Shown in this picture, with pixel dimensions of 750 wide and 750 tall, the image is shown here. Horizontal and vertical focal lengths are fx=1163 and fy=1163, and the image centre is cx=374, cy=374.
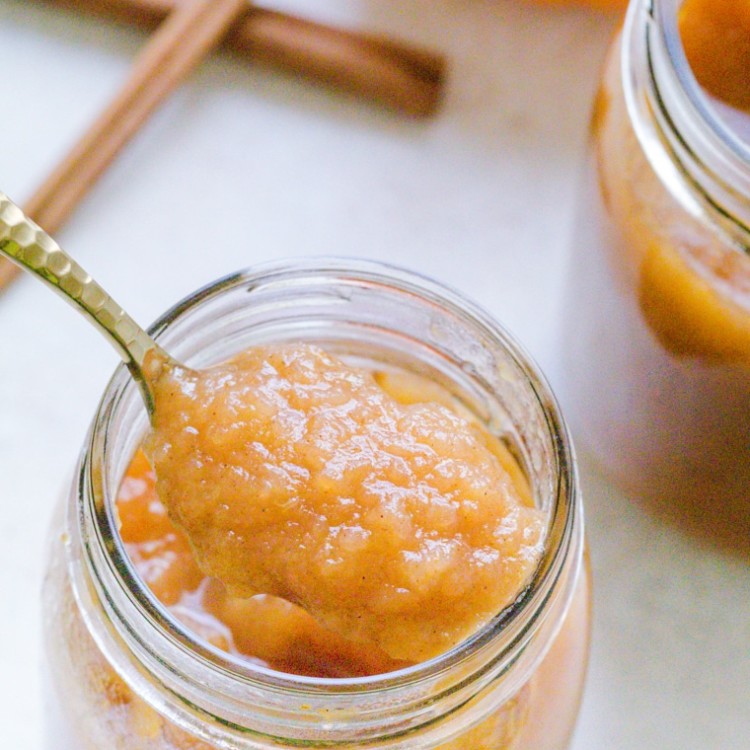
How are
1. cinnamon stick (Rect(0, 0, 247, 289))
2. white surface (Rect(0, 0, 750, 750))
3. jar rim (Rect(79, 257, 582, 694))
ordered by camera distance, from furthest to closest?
1. cinnamon stick (Rect(0, 0, 247, 289))
2. white surface (Rect(0, 0, 750, 750))
3. jar rim (Rect(79, 257, 582, 694))

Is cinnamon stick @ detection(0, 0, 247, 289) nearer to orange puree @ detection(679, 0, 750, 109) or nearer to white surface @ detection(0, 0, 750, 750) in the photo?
white surface @ detection(0, 0, 750, 750)

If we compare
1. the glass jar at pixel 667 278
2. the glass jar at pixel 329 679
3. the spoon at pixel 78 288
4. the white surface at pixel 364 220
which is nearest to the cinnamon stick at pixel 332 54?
the white surface at pixel 364 220

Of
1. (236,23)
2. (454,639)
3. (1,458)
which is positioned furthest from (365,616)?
(236,23)

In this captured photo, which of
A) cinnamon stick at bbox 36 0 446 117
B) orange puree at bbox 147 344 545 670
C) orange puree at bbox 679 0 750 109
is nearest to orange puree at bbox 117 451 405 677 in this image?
orange puree at bbox 147 344 545 670

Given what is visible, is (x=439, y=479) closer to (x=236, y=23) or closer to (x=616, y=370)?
(x=616, y=370)

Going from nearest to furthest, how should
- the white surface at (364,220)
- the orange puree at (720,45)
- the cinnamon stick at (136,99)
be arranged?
1. the orange puree at (720,45)
2. the white surface at (364,220)
3. the cinnamon stick at (136,99)

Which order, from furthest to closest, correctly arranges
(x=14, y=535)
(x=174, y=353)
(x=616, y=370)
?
(x=14, y=535)
(x=616, y=370)
(x=174, y=353)

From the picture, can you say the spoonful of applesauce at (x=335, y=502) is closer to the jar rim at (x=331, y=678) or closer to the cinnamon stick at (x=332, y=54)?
the jar rim at (x=331, y=678)
